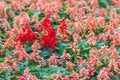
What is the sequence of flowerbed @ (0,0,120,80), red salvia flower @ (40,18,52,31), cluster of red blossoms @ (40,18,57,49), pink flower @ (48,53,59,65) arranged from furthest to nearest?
red salvia flower @ (40,18,52,31) → cluster of red blossoms @ (40,18,57,49) → pink flower @ (48,53,59,65) → flowerbed @ (0,0,120,80)

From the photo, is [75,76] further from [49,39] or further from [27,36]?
[27,36]

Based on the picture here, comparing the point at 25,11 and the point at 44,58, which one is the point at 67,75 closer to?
the point at 44,58

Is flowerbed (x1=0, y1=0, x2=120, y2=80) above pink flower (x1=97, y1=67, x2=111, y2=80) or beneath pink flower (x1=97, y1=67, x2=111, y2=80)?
above

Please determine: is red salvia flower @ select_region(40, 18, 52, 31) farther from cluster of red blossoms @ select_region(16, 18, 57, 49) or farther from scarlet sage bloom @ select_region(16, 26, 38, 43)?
scarlet sage bloom @ select_region(16, 26, 38, 43)

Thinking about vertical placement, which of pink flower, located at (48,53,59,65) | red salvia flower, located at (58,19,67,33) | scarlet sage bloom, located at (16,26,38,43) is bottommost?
pink flower, located at (48,53,59,65)

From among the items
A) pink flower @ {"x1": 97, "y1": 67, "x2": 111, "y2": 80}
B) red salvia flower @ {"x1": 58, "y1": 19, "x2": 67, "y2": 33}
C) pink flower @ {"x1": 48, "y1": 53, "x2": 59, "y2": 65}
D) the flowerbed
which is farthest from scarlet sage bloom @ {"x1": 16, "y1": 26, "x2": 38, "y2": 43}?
pink flower @ {"x1": 97, "y1": 67, "x2": 111, "y2": 80}

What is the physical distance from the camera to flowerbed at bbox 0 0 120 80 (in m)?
5.61

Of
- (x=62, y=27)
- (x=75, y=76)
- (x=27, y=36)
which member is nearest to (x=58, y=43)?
(x=62, y=27)

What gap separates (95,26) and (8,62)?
6.56ft

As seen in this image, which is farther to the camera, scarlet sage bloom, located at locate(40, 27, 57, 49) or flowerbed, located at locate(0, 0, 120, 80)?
scarlet sage bloom, located at locate(40, 27, 57, 49)

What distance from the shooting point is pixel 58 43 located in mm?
6473

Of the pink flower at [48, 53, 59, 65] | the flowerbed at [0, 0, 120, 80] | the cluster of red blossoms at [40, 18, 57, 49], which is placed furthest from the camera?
the cluster of red blossoms at [40, 18, 57, 49]

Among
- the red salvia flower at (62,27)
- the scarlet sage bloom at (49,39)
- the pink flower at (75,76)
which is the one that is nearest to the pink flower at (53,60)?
the scarlet sage bloom at (49,39)

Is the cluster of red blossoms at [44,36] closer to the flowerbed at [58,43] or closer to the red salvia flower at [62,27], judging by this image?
the flowerbed at [58,43]
